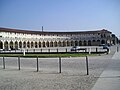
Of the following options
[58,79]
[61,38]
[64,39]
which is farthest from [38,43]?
[58,79]

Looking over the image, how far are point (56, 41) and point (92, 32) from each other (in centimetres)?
2435

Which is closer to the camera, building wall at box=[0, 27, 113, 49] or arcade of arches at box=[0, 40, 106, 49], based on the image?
arcade of arches at box=[0, 40, 106, 49]

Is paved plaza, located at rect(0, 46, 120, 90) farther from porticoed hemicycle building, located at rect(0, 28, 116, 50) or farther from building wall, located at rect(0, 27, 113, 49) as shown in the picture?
building wall, located at rect(0, 27, 113, 49)

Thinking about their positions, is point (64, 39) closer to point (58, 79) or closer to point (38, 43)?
point (38, 43)

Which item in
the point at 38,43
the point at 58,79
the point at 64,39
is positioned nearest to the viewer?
the point at 58,79

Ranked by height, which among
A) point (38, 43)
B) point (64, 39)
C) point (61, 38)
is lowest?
point (38, 43)

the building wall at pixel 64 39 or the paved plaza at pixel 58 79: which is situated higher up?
the building wall at pixel 64 39

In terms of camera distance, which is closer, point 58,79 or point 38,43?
point 58,79

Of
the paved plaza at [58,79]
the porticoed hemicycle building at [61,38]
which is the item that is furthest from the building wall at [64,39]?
the paved plaza at [58,79]

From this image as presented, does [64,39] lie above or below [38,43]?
above

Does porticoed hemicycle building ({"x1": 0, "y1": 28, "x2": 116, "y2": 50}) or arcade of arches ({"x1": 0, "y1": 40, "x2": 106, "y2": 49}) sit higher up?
porticoed hemicycle building ({"x1": 0, "y1": 28, "x2": 116, "y2": 50})

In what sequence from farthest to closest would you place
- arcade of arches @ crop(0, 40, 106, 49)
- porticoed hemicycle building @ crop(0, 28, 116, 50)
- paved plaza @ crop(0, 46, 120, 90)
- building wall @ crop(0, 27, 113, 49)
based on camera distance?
building wall @ crop(0, 27, 113, 49) < porticoed hemicycle building @ crop(0, 28, 116, 50) < arcade of arches @ crop(0, 40, 106, 49) < paved plaza @ crop(0, 46, 120, 90)

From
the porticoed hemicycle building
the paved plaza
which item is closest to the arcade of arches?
the porticoed hemicycle building

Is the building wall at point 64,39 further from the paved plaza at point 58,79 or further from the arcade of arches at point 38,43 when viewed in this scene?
the paved plaza at point 58,79
